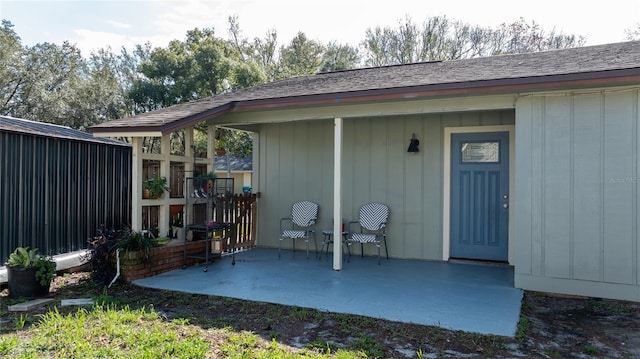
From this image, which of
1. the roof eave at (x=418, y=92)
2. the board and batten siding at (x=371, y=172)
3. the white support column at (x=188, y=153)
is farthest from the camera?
the board and batten siding at (x=371, y=172)

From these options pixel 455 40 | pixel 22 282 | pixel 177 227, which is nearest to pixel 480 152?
pixel 177 227

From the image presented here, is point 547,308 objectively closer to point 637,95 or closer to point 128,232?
point 637,95

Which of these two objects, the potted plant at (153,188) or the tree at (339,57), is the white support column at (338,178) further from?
the tree at (339,57)

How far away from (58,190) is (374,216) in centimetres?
422

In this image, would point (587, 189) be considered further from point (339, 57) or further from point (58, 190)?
point (339, 57)

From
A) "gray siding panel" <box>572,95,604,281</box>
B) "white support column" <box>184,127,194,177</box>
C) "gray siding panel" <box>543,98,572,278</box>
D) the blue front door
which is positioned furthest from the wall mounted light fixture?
"white support column" <box>184,127,194,177</box>

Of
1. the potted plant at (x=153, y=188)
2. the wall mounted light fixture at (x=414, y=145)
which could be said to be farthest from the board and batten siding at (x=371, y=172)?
the potted plant at (x=153, y=188)

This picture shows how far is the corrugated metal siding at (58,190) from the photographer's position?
16.3 feet

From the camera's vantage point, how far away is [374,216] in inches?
260

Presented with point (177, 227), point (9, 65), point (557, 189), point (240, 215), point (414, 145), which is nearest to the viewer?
point (557, 189)

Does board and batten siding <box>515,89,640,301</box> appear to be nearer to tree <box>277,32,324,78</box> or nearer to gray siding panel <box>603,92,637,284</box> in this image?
gray siding panel <box>603,92,637,284</box>

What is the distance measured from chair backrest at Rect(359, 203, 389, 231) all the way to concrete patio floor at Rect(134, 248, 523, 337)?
500 millimetres

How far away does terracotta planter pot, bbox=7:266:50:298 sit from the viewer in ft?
14.7

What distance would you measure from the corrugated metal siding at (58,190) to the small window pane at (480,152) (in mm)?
4930
